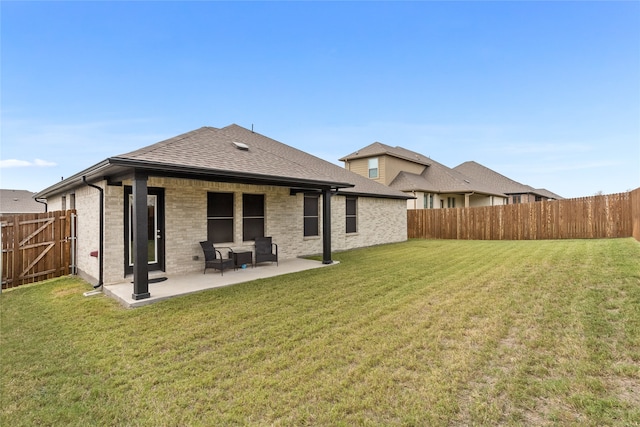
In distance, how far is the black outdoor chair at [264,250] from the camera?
353 inches

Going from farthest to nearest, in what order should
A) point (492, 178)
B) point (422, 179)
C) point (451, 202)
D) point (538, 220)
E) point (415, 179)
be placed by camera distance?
point (492, 178), point (451, 202), point (422, 179), point (415, 179), point (538, 220)

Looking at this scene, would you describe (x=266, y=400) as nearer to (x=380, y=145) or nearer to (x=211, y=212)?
(x=211, y=212)

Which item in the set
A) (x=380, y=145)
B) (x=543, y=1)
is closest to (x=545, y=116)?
(x=543, y=1)

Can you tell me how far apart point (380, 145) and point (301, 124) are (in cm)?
642

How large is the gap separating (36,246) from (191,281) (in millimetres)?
4699

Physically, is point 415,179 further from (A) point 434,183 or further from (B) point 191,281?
(B) point 191,281

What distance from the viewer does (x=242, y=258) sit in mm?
8523

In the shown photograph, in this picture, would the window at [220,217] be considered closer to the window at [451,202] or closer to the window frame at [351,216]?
the window frame at [351,216]

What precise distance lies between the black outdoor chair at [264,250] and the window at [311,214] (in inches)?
97.8

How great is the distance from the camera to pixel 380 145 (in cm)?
2303

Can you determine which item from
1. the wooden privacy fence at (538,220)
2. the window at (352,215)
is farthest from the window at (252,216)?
the wooden privacy fence at (538,220)

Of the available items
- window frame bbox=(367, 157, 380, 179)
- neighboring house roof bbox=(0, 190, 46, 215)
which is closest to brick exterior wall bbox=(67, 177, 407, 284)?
window frame bbox=(367, 157, 380, 179)

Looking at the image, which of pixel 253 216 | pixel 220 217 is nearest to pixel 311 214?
pixel 253 216

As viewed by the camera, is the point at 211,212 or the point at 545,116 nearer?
the point at 211,212
